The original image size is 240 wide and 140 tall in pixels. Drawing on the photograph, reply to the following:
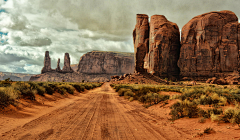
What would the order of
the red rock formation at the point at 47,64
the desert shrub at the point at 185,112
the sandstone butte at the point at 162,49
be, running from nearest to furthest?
1. the desert shrub at the point at 185,112
2. the sandstone butte at the point at 162,49
3. the red rock formation at the point at 47,64

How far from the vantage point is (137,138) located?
500 centimetres

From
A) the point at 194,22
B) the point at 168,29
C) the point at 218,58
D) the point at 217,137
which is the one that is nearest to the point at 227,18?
the point at 194,22

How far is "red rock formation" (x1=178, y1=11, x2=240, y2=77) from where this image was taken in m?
70.9

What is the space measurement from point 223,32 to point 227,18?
8.04m

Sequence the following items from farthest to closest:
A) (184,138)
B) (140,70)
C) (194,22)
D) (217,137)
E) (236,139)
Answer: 1. (194,22)
2. (140,70)
3. (184,138)
4. (217,137)
5. (236,139)

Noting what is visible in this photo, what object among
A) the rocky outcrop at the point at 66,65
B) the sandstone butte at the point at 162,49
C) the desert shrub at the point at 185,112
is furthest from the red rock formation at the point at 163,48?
the rocky outcrop at the point at 66,65

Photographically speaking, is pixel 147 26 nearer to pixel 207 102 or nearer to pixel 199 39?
pixel 199 39

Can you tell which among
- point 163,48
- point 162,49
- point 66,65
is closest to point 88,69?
point 66,65

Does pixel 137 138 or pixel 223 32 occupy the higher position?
pixel 223 32

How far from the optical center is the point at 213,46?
7194cm

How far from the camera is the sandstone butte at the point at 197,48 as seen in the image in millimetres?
70938

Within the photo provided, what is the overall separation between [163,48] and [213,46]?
953 inches

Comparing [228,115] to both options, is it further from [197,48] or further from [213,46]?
[213,46]

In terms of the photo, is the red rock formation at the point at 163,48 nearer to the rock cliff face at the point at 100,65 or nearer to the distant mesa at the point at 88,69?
the distant mesa at the point at 88,69
